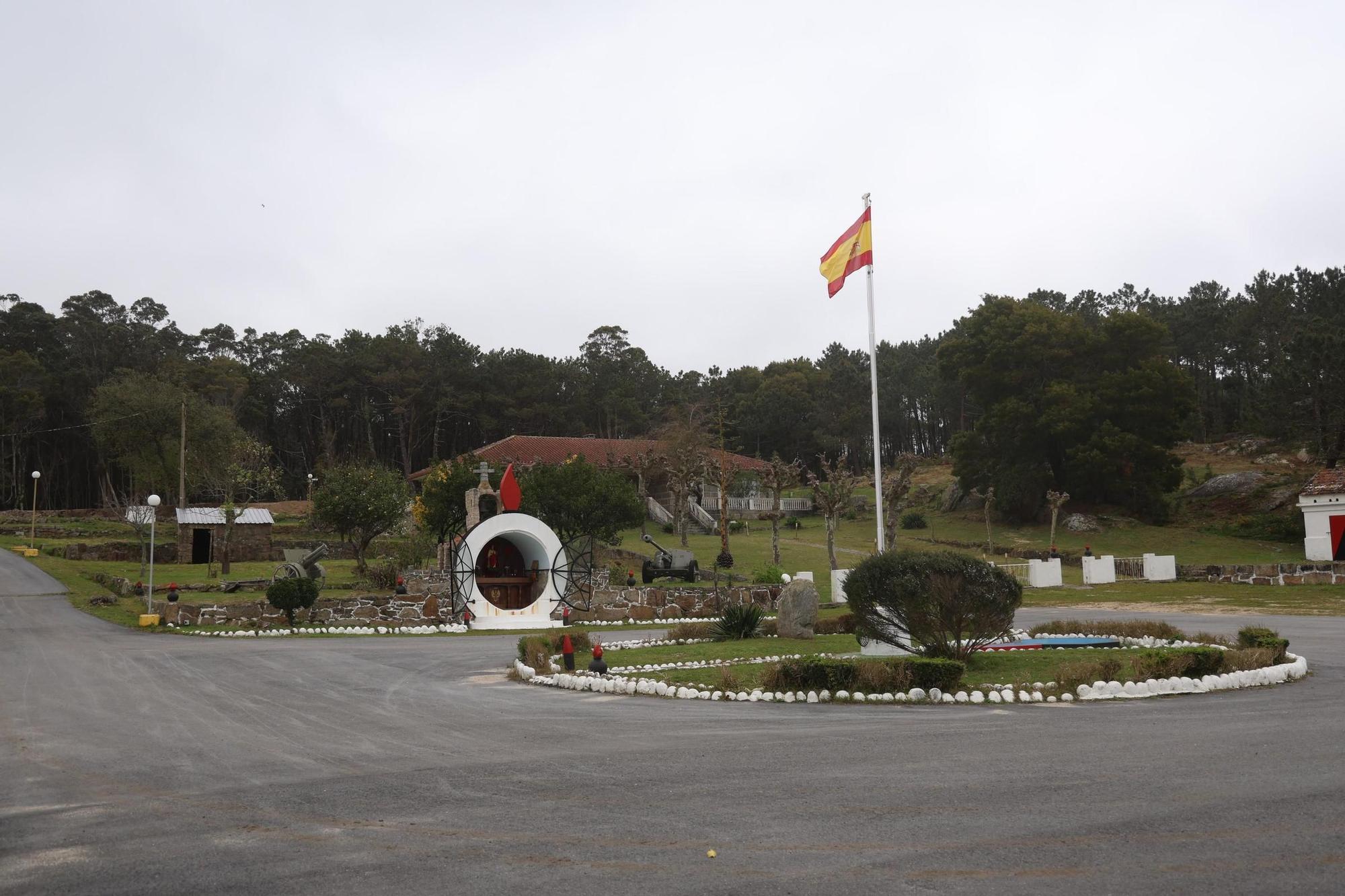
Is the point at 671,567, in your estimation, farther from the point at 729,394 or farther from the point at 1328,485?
the point at 729,394

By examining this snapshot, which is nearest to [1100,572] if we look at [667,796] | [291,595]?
[291,595]

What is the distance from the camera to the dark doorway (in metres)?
49.9

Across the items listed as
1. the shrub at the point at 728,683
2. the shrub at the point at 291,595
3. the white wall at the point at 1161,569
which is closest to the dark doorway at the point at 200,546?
the shrub at the point at 291,595

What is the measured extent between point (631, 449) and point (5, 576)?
36.5 meters

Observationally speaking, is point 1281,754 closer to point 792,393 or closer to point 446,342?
point 446,342

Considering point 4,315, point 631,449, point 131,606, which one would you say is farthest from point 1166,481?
point 4,315

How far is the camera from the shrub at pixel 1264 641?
1491cm

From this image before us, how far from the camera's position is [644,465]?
59.1 metres

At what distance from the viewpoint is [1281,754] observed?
888 cm

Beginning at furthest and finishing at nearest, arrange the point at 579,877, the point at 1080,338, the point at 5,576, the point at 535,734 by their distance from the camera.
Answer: the point at 1080,338, the point at 5,576, the point at 535,734, the point at 579,877

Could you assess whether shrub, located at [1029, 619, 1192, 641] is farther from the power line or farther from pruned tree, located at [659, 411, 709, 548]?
the power line

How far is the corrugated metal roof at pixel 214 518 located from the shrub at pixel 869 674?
38.0 metres

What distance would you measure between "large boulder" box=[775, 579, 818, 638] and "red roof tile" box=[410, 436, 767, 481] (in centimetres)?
3669

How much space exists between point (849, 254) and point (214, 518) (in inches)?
1463
